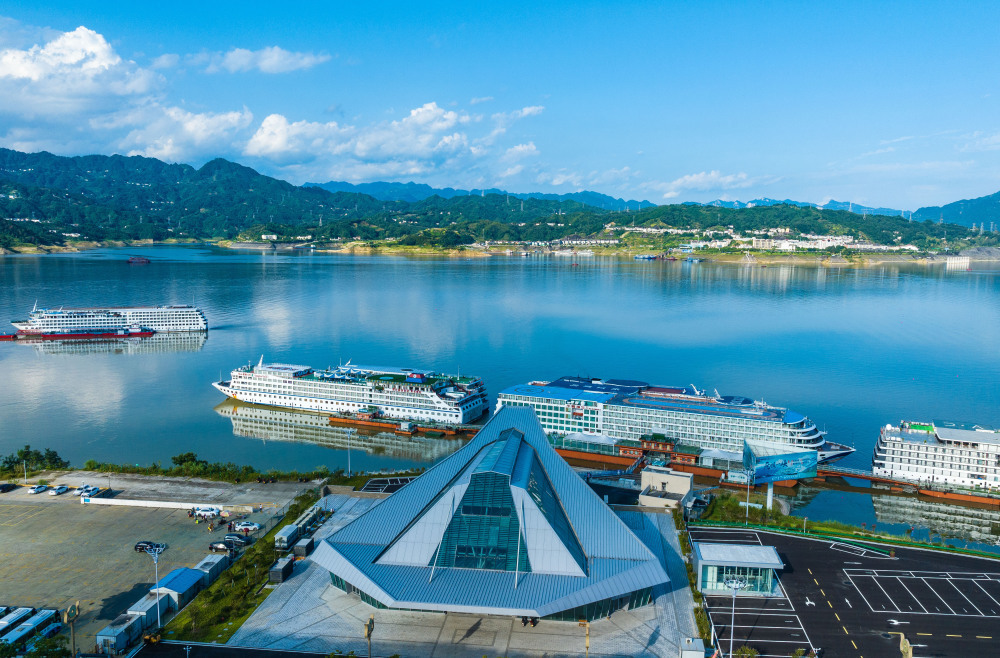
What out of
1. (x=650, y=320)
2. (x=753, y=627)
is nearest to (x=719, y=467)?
(x=753, y=627)

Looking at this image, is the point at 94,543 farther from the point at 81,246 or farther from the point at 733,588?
the point at 81,246

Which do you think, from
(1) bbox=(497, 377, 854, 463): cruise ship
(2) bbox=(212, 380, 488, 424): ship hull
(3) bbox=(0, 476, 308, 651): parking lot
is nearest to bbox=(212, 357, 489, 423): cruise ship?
(2) bbox=(212, 380, 488, 424): ship hull

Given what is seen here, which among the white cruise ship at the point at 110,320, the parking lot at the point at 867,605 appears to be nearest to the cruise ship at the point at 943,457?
the parking lot at the point at 867,605

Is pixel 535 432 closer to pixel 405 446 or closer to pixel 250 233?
pixel 405 446

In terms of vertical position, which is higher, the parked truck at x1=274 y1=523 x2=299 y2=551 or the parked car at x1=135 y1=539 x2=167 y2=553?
the parked truck at x1=274 y1=523 x2=299 y2=551

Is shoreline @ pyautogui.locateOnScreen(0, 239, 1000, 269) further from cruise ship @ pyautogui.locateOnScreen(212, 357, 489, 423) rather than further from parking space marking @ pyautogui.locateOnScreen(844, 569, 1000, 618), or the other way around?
parking space marking @ pyautogui.locateOnScreen(844, 569, 1000, 618)

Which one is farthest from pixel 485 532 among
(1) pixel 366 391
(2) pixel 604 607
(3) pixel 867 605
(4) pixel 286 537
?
(1) pixel 366 391

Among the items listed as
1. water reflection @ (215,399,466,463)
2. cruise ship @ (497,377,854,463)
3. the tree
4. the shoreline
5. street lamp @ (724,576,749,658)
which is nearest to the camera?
the tree
